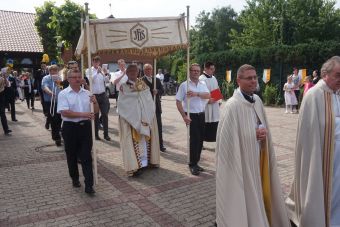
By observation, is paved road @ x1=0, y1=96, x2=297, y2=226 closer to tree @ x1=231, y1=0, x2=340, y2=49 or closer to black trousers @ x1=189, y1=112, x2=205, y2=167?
black trousers @ x1=189, y1=112, x2=205, y2=167

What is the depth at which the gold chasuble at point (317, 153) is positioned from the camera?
3.96 metres

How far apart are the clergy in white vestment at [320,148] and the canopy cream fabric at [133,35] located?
2.99 metres

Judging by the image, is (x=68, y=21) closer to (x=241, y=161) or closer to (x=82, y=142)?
(x=82, y=142)

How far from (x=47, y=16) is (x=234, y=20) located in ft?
119

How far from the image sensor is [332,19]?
38531 millimetres

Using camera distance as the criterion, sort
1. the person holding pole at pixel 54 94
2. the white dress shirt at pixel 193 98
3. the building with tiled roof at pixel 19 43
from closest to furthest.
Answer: the white dress shirt at pixel 193 98 < the person holding pole at pixel 54 94 < the building with tiled roof at pixel 19 43

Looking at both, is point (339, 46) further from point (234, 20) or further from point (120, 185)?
point (234, 20)

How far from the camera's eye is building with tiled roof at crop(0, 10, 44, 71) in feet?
102

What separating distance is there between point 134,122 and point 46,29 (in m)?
28.6

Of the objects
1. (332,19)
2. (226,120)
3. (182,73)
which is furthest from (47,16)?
(226,120)

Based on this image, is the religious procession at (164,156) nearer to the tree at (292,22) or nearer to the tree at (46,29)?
the tree at (46,29)

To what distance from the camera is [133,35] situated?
6023 mm

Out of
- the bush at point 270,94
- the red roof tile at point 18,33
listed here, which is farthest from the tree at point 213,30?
the bush at point 270,94

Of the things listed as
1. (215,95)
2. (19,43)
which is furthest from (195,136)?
(19,43)
